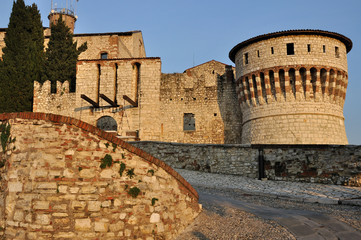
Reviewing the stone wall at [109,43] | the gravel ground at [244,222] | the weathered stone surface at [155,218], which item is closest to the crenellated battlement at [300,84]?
the gravel ground at [244,222]

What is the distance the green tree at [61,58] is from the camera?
82.2 feet

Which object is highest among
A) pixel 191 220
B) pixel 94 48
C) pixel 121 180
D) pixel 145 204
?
pixel 94 48

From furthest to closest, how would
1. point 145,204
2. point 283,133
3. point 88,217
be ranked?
point 283,133 → point 145,204 → point 88,217

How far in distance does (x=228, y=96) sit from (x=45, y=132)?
674 inches

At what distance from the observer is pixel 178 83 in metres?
23.0

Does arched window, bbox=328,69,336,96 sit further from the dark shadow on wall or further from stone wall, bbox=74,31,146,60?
stone wall, bbox=74,31,146,60

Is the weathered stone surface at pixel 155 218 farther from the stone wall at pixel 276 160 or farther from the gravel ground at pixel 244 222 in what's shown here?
the stone wall at pixel 276 160

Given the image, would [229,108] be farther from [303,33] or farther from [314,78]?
[303,33]

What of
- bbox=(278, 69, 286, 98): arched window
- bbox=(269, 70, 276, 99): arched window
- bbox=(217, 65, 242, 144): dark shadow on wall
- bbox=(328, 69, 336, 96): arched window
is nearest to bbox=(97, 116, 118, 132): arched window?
bbox=(217, 65, 242, 144): dark shadow on wall

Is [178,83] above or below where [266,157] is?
above

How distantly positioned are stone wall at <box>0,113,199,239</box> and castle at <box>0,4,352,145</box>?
42.4 ft

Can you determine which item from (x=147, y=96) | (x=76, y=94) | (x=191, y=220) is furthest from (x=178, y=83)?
(x=191, y=220)

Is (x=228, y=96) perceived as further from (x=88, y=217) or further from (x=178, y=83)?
(x=88, y=217)

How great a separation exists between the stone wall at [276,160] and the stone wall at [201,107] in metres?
5.96
